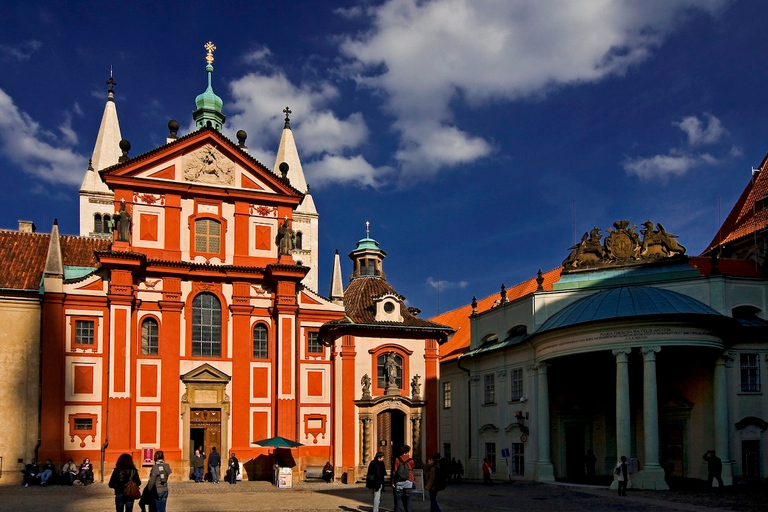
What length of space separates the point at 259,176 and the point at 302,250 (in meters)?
24.2

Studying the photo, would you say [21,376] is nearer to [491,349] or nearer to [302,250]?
[491,349]

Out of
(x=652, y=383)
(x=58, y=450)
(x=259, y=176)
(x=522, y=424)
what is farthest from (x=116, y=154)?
(x=652, y=383)

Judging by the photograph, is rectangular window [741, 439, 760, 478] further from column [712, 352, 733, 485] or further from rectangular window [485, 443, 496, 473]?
rectangular window [485, 443, 496, 473]

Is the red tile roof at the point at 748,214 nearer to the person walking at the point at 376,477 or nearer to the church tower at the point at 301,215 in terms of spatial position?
the church tower at the point at 301,215

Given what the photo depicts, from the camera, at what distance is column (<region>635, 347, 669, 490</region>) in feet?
99.5

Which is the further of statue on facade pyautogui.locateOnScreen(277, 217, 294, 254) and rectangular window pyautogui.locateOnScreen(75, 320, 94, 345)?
statue on facade pyautogui.locateOnScreen(277, 217, 294, 254)

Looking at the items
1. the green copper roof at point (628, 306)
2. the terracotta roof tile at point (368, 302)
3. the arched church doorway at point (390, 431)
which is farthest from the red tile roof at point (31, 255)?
the green copper roof at point (628, 306)

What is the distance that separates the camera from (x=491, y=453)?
40.6 m

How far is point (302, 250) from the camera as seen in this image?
62.8m

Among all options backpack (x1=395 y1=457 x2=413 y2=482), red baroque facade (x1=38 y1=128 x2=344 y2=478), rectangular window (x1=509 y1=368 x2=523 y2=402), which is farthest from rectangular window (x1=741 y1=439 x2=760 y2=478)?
backpack (x1=395 y1=457 x2=413 y2=482)

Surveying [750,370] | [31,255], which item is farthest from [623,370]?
[31,255]

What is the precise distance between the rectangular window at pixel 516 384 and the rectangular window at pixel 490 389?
2071mm

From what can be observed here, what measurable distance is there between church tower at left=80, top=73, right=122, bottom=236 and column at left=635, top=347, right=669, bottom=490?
3723 cm

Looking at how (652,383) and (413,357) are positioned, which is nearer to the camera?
(652,383)
